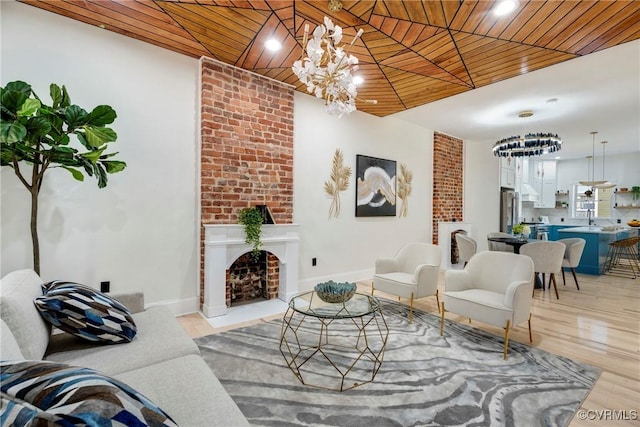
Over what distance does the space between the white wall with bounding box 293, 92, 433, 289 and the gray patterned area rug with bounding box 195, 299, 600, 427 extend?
190cm

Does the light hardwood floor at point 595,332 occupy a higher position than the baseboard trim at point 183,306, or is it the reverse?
the baseboard trim at point 183,306

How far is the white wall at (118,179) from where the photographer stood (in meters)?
2.56

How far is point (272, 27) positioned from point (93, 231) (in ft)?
8.48

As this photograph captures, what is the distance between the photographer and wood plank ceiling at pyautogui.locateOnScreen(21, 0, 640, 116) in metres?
2.46

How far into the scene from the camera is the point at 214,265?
327 centimetres

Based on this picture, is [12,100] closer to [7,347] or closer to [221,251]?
[7,347]

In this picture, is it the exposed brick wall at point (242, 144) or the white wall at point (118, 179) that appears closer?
the white wall at point (118, 179)

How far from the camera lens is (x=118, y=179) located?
2949mm

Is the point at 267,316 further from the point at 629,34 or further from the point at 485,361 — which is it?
the point at 629,34

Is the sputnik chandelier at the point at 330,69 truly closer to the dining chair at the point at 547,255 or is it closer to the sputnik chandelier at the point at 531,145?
the dining chair at the point at 547,255

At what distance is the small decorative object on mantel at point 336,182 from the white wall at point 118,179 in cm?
198

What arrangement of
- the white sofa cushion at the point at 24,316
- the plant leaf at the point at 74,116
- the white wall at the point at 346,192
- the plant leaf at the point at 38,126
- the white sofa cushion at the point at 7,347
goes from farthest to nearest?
the white wall at the point at 346,192
the plant leaf at the point at 74,116
the plant leaf at the point at 38,126
the white sofa cushion at the point at 24,316
the white sofa cushion at the point at 7,347

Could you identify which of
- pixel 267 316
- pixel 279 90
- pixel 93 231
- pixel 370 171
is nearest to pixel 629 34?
pixel 370 171

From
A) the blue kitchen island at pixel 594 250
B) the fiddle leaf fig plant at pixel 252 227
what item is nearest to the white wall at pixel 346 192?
the fiddle leaf fig plant at pixel 252 227
